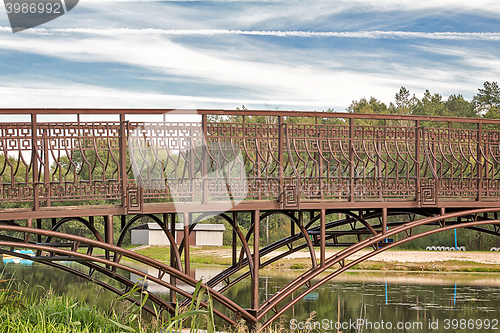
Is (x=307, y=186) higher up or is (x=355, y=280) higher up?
(x=307, y=186)

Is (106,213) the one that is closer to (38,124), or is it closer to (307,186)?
(38,124)

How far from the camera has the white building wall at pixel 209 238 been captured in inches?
1273

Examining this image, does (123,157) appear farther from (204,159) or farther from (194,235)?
(194,235)

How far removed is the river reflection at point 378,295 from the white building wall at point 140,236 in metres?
5.84

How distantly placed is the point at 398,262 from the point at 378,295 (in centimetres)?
887

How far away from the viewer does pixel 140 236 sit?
32.7 metres

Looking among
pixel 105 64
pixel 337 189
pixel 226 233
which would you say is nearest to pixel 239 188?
pixel 337 189

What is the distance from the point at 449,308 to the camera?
18.4 m

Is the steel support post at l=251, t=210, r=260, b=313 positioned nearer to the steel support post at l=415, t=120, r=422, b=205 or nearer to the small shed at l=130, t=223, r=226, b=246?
the steel support post at l=415, t=120, r=422, b=205

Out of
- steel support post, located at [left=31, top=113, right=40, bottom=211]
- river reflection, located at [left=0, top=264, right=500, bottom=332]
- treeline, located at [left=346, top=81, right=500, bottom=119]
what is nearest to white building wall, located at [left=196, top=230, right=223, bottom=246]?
river reflection, located at [left=0, top=264, right=500, bottom=332]

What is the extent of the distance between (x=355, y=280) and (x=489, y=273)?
8.59 m

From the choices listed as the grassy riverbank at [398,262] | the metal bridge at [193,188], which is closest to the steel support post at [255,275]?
the metal bridge at [193,188]

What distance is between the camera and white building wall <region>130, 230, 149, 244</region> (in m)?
32.3

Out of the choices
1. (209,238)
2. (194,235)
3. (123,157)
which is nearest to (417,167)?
(123,157)
